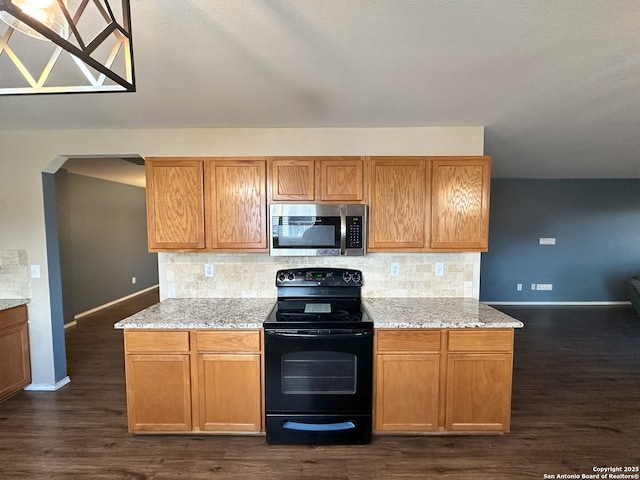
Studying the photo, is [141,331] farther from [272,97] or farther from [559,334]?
[559,334]

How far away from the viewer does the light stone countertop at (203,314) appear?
2141mm

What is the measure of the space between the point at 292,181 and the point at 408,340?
1.54m

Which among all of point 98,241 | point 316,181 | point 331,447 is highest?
point 316,181

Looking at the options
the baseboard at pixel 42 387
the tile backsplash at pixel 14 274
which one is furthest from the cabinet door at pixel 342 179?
the baseboard at pixel 42 387

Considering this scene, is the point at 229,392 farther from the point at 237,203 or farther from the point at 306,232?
the point at 237,203

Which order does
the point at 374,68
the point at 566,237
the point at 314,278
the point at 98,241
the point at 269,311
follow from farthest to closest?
1. the point at 566,237
2. the point at 98,241
3. the point at 314,278
4. the point at 269,311
5. the point at 374,68

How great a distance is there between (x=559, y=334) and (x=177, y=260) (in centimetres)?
525

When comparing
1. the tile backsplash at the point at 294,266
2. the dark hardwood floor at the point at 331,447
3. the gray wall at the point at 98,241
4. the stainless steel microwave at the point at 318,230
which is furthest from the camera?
the gray wall at the point at 98,241

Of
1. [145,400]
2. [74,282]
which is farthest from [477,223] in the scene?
[74,282]

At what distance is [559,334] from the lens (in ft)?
14.4

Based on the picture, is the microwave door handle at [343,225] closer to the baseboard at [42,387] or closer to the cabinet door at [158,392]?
the cabinet door at [158,392]

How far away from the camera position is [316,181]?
2.50m

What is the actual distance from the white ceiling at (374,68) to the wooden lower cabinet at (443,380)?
1.67 meters

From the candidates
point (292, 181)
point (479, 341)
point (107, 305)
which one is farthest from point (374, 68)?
point (107, 305)
